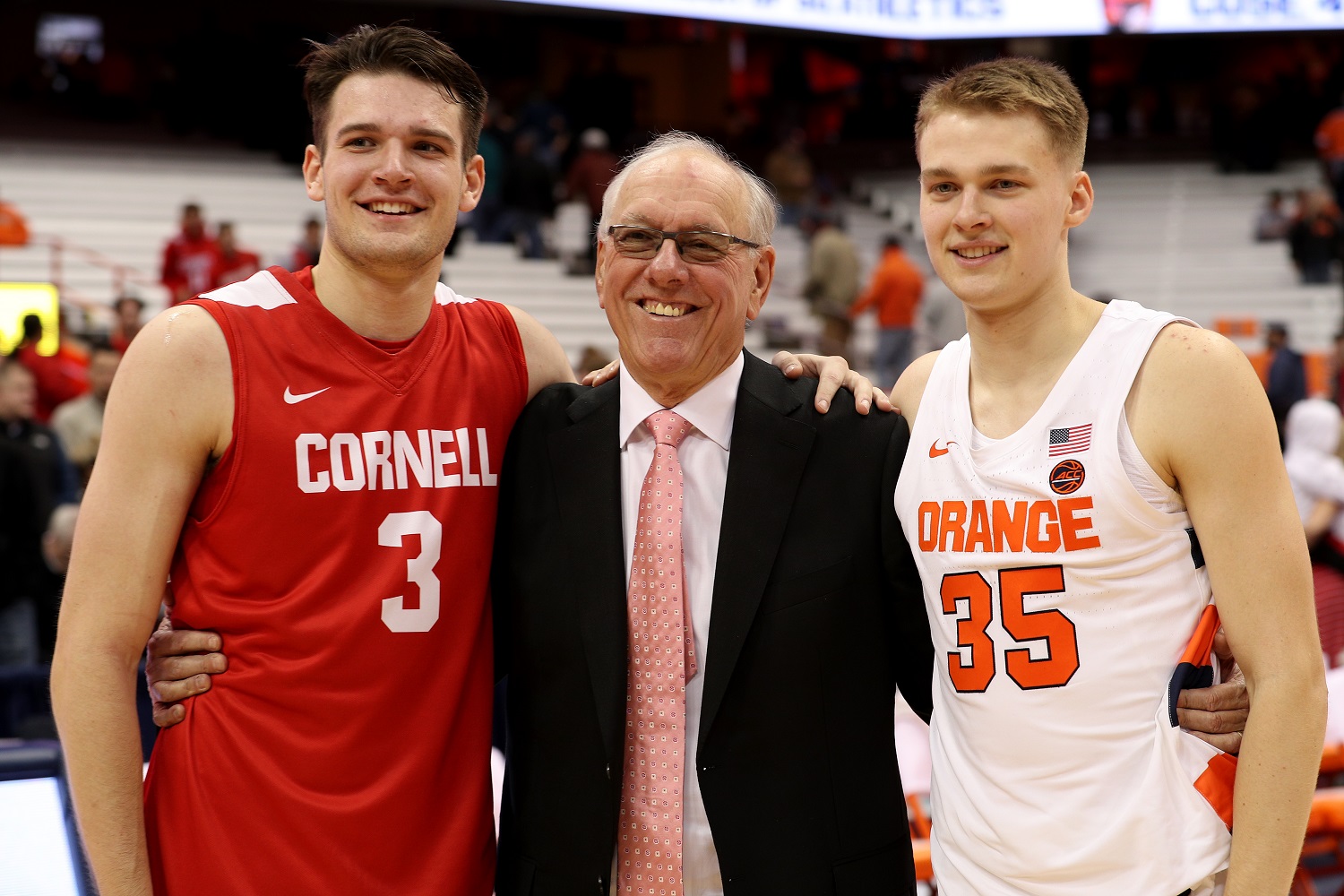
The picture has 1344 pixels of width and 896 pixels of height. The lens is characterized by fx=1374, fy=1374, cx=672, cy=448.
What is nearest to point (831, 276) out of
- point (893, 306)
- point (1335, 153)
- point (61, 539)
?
point (893, 306)

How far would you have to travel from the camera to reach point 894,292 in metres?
13.0

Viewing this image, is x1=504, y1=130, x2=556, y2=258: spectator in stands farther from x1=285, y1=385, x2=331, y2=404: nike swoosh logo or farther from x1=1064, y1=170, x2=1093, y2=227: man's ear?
x1=1064, y1=170, x2=1093, y2=227: man's ear

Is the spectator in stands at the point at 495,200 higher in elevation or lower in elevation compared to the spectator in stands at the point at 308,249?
higher

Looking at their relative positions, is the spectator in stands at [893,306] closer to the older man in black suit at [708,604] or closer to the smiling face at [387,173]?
the older man in black suit at [708,604]

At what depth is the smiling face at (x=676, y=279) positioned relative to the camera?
259 centimetres

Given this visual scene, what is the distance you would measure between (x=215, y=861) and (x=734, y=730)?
950 millimetres

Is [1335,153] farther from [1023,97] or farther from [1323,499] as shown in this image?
[1023,97]

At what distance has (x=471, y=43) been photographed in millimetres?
21359

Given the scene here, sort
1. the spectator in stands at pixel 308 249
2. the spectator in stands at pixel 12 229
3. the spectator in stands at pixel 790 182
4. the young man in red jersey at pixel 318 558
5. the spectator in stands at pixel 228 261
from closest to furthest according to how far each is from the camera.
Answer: the young man in red jersey at pixel 318 558 → the spectator in stands at pixel 308 249 → the spectator in stands at pixel 228 261 → the spectator in stands at pixel 12 229 → the spectator in stands at pixel 790 182

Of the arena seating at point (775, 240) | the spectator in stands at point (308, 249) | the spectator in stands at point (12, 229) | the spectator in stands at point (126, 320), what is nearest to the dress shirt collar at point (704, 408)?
the spectator in stands at point (308, 249)

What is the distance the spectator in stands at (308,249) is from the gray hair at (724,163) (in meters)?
7.18

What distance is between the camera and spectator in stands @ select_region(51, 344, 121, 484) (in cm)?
817

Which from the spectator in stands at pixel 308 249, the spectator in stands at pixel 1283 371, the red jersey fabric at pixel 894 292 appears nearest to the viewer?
the spectator in stands at pixel 308 249

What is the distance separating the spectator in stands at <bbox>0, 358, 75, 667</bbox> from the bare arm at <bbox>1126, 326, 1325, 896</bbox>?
6.18 meters
